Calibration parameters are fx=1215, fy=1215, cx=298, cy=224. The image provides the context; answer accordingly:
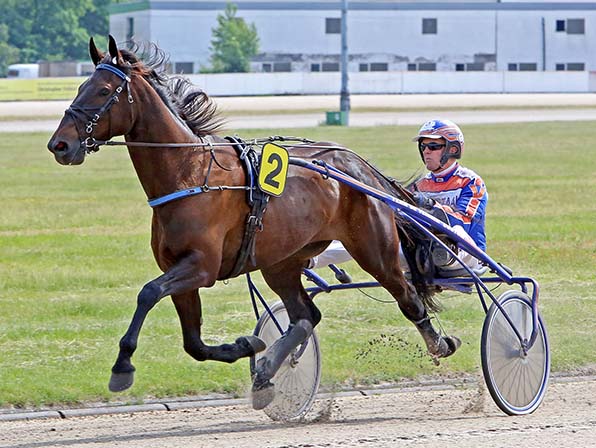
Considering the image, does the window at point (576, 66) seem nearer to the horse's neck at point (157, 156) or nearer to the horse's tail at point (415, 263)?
the horse's tail at point (415, 263)

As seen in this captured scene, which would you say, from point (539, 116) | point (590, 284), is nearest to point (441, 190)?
point (590, 284)

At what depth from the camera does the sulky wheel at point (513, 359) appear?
621 cm

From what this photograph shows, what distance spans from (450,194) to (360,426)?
→ 156 centimetres

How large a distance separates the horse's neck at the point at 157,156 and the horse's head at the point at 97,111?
0.25 ft

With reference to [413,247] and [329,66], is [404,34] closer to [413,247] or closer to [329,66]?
[329,66]

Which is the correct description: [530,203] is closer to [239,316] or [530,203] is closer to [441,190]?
[239,316]

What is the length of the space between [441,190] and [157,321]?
2.76m

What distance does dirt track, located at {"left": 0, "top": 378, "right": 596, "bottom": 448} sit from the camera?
538 centimetres

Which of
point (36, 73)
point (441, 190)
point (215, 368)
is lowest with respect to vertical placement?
point (215, 368)

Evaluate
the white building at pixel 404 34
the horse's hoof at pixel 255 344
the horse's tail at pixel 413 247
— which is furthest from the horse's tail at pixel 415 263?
the white building at pixel 404 34

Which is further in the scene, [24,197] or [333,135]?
[333,135]

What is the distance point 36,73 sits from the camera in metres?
60.8

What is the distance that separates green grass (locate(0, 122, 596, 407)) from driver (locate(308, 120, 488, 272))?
2.49 feet

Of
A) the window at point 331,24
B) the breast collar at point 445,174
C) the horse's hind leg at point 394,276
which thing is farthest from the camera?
the window at point 331,24
